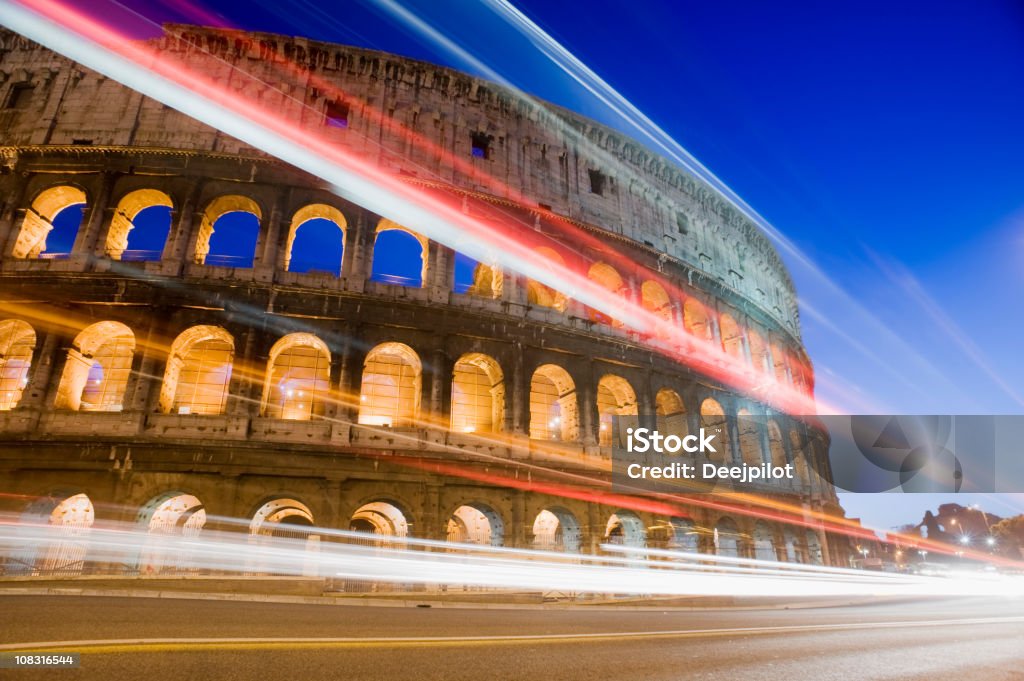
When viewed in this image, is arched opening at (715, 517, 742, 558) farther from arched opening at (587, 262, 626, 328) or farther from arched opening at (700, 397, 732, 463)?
arched opening at (587, 262, 626, 328)

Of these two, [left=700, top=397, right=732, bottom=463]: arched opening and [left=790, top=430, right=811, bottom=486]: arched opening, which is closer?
[left=700, top=397, right=732, bottom=463]: arched opening

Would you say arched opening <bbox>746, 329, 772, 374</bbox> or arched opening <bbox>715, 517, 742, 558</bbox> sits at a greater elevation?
arched opening <bbox>746, 329, 772, 374</bbox>

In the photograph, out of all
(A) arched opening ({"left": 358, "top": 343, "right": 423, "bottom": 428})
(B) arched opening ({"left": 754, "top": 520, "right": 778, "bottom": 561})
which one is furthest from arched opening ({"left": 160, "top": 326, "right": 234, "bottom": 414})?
(B) arched opening ({"left": 754, "top": 520, "right": 778, "bottom": 561})

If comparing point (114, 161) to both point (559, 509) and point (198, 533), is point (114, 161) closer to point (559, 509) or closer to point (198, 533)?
point (198, 533)

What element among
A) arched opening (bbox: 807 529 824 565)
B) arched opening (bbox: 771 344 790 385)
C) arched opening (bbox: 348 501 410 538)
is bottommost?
arched opening (bbox: 807 529 824 565)

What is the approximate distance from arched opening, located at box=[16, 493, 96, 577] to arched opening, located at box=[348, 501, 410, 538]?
6.09 metres

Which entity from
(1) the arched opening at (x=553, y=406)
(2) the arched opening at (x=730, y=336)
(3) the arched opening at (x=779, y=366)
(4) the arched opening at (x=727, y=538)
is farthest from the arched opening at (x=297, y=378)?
(3) the arched opening at (x=779, y=366)

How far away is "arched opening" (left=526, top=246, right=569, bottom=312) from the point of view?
19.3 m

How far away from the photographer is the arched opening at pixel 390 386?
1592 cm

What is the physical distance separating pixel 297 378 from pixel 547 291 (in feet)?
30.6

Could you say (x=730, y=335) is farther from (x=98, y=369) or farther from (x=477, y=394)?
(x=98, y=369)

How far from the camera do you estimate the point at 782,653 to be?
4305mm

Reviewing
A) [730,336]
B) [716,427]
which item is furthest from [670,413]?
[730,336]

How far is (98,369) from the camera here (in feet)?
50.5
